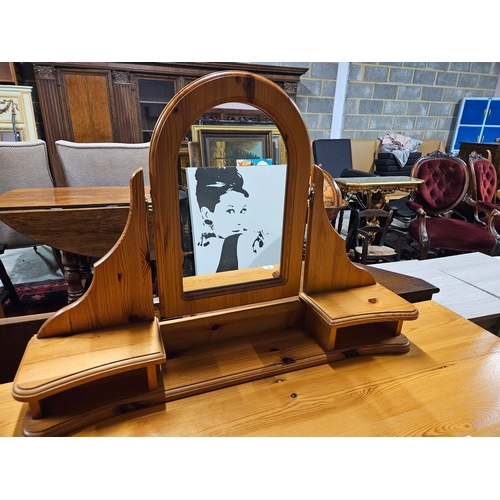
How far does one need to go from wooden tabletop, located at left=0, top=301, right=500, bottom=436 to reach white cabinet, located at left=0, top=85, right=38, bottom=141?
3.69 meters

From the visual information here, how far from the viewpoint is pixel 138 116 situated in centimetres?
364

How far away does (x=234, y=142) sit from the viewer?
1.00 meters

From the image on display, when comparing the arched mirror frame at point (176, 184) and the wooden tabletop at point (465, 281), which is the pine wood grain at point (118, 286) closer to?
the arched mirror frame at point (176, 184)

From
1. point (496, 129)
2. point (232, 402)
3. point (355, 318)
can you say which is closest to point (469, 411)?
point (355, 318)

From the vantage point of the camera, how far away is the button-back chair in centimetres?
204

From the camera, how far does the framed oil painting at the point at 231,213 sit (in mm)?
601

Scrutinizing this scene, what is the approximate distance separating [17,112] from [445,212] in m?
3.98

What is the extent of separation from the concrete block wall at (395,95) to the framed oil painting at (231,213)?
414cm

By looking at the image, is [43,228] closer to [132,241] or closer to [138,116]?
[132,241]

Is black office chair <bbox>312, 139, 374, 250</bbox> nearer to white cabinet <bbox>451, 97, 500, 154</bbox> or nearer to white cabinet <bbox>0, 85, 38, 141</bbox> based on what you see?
white cabinet <bbox>451, 97, 500, 154</bbox>

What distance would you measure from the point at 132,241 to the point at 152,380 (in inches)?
8.0

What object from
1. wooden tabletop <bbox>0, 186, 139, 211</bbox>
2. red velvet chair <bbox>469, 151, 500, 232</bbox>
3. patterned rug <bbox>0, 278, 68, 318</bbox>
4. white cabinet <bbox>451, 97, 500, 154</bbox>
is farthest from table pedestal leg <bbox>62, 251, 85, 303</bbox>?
white cabinet <bbox>451, 97, 500, 154</bbox>

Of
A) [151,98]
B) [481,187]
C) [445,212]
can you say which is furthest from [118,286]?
[151,98]

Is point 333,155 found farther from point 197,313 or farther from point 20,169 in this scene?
point 197,313
